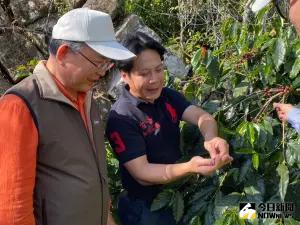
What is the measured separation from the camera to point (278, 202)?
194 centimetres

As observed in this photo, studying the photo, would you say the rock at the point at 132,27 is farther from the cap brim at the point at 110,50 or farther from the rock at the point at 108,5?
the cap brim at the point at 110,50

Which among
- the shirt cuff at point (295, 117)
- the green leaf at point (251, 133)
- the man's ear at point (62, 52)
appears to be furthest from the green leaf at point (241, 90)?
the man's ear at point (62, 52)

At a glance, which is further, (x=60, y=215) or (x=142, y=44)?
(x=142, y=44)

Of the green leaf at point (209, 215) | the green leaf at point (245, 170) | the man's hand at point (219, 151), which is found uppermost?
the man's hand at point (219, 151)

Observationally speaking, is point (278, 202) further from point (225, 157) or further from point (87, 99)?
point (87, 99)

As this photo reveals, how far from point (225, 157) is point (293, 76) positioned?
1.97 ft

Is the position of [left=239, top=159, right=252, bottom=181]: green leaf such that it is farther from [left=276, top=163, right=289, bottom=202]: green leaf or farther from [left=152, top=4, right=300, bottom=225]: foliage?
[left=276, top=163, right=289, bottom=202]: green leaf

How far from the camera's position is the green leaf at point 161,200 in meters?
1.99

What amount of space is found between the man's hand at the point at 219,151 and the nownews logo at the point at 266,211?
0.27m

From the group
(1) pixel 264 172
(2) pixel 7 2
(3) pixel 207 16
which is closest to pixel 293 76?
(1) pixel 264 172

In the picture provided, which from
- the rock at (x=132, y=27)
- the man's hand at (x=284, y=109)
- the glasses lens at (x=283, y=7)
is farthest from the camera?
the rock at (x=132, y=27)

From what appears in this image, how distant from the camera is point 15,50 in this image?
4723mm

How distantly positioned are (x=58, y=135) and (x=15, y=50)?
338 centimetres

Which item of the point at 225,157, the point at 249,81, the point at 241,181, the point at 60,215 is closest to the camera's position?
the point at 60,215
